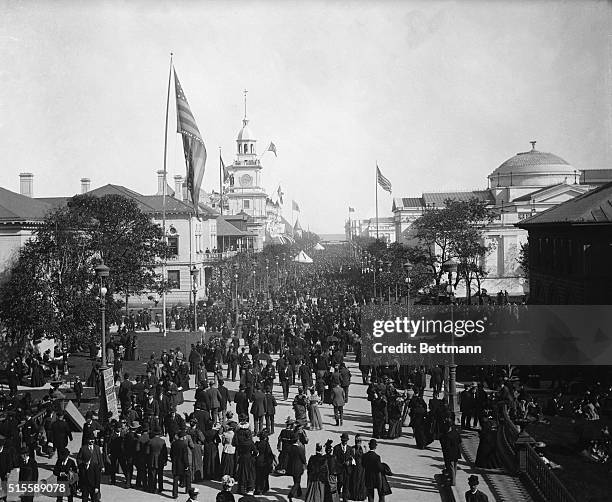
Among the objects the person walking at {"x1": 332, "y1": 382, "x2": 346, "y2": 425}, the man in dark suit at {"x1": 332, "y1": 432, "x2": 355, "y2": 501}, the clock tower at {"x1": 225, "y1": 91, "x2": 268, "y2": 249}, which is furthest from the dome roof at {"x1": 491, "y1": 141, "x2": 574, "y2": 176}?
the man in dark suit at {"x1": 332, "y1": 432, "x2": 355, "y2": 501}

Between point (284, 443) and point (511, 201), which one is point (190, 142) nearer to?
point (284, 443)

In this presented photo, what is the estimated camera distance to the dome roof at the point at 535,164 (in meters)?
108

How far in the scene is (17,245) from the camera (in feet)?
141

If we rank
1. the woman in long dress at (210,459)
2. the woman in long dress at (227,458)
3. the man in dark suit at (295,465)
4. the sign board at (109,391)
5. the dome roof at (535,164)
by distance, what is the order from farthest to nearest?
the dome roof at (535,164) → the sign board at (109,391) → the woman in long dress at (210,459) → the woman in long dress at (227,458) → the man in dark suit at (295,465)

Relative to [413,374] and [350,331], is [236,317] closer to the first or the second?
[350,331]

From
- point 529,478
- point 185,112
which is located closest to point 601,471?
point 529,478

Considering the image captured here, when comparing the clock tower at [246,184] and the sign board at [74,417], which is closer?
the sign board at [74,417]

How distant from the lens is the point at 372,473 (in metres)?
16.0

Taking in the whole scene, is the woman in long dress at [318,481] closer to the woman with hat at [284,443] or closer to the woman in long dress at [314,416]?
the woman with hat at [284,443]

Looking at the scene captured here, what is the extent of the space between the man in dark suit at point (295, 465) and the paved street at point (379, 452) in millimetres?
487

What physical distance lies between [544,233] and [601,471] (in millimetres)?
26613

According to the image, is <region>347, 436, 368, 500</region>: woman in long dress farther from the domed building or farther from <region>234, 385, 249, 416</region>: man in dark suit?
the domed building

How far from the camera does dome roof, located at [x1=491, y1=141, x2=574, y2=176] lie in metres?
108

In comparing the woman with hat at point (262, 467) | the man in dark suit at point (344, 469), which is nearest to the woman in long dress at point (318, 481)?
the man in dark suit at point (344, 469)
